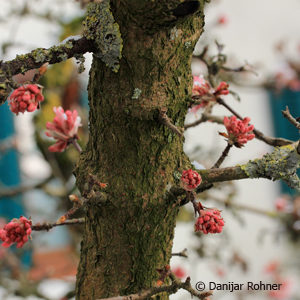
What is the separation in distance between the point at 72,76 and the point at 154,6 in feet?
4.79

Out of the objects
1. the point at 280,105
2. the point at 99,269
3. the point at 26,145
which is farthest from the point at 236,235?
the point at 99,269

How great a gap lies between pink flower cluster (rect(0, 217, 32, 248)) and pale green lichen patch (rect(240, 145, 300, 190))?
25cm

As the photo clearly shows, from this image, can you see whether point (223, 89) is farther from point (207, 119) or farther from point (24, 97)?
point (24, 97)

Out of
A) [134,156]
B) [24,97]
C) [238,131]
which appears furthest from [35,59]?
[238,131]

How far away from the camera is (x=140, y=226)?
49cm

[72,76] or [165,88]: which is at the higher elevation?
[72,76]

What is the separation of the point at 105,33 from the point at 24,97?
11cm

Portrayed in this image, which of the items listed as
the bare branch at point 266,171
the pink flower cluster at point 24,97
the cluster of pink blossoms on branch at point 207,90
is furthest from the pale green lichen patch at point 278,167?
the pink flower cluster at point 24,97

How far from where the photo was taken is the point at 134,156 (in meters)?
0.49

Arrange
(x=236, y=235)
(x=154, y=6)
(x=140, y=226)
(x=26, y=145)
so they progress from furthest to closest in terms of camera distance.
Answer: (x=236, y=235) → (x=26, y=145) → (x=140, y=226) → (x=154, y=6)

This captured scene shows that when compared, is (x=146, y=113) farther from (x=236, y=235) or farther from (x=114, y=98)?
(x=236, y=235)

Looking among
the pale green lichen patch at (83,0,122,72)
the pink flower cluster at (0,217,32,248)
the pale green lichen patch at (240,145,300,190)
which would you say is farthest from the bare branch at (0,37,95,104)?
the pale green lichen patch at (240,145,300,190)

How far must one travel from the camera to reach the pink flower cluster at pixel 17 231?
0.42m

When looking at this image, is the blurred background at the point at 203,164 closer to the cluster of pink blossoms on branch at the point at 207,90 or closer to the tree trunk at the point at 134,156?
the cluster of pink blossoms on branch at the point at 207,90
